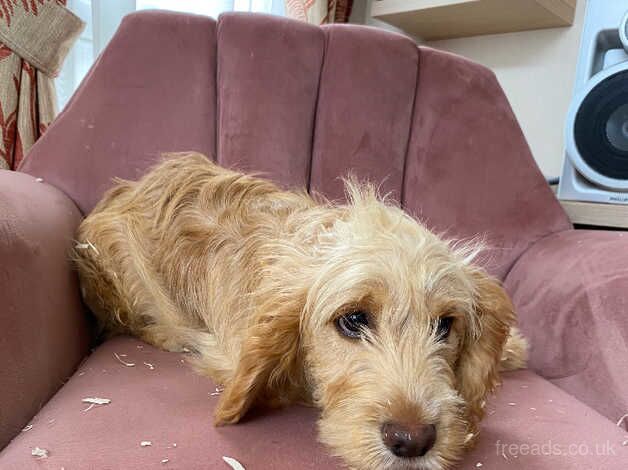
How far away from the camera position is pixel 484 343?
3.83 ft

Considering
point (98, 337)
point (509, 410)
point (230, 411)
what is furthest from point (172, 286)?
point (509, 410)

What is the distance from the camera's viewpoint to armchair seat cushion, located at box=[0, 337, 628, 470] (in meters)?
0.88

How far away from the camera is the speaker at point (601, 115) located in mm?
2148

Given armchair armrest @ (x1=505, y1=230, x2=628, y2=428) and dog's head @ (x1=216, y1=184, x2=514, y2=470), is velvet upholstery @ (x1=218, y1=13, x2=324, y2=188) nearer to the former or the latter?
dog's head @ (x1=216, y1=184, x2=514, y2=470)

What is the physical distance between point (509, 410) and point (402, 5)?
211cm

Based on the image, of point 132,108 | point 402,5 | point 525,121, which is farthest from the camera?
point 525,121

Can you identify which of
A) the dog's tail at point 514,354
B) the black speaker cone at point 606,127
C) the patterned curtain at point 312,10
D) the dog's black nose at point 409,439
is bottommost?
the dog's tail at point 514,354

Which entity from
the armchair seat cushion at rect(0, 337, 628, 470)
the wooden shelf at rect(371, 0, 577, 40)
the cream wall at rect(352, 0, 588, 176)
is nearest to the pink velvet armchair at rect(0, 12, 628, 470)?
the armchair seat cushion at rect(0, 337, 628, 470)

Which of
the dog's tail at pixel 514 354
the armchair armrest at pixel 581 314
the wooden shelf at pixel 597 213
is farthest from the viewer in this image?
the wooden shelf at pixel 597 213

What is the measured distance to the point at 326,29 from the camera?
1.87 m

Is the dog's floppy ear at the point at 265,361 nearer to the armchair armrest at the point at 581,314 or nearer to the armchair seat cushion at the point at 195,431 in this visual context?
the armchair seat cushion at the point at 195,431

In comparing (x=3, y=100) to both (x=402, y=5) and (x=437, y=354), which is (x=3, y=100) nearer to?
(x=437, y=354)

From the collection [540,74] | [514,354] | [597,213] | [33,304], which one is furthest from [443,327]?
[540,74]

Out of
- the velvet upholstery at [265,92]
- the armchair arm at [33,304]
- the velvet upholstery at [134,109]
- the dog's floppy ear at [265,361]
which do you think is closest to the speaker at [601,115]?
the velvet upholstery at [265,92]
